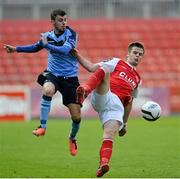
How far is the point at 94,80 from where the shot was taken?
30.7ft

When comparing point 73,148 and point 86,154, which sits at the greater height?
point 73,148

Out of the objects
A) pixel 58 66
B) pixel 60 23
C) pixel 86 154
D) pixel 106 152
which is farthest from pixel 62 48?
pixel 86 154

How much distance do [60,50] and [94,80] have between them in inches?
77.1

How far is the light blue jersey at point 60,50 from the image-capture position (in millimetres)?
11203

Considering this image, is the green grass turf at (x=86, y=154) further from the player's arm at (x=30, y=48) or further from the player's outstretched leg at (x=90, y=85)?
the player's arm at (x=30, y=48)

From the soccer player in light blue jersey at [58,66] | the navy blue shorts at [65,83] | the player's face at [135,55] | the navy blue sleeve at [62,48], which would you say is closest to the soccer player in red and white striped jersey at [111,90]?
the player's face at [135,55]

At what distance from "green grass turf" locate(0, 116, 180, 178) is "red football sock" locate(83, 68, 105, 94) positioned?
4.30 feet

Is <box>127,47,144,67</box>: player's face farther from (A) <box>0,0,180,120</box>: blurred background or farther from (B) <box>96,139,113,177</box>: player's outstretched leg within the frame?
(A) <box>0,0,180,120</box>: blurred background

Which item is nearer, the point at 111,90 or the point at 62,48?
the point at 111,90

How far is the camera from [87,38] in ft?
108

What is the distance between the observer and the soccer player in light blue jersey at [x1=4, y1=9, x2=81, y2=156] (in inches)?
442

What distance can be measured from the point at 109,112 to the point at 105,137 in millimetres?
370

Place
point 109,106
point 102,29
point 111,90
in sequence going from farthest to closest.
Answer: point 102,29 → point 111,90 → point 109,106

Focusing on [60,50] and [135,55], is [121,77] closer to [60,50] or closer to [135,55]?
[135,55]
